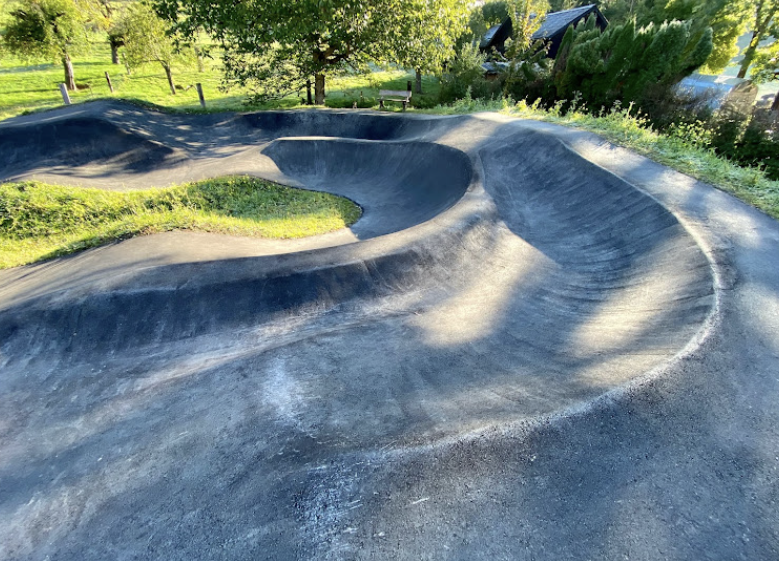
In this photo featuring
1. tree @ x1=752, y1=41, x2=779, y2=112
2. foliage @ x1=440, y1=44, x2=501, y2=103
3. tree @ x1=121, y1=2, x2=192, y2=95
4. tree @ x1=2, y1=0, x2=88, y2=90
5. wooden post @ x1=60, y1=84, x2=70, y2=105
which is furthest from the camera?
tree @ x1=121, y1=2, x2=192, y2=95

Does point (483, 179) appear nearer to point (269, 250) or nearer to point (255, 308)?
point (269, 250)

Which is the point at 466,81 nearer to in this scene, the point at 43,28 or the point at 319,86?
the point at 319,86

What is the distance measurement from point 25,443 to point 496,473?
18.9 ft

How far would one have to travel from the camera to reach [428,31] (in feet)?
66.0

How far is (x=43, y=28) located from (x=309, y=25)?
70.1 ft

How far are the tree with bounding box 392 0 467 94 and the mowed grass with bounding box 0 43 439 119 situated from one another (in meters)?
4.95

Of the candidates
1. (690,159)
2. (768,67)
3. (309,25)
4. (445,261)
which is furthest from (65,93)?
(768,67)

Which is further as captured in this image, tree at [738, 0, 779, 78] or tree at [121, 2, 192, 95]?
tree at [121, 2, 192, 95]

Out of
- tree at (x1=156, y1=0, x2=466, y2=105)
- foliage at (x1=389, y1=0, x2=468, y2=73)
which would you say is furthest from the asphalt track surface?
tree at (x1=156, y1=0, x2=466, y2=105)

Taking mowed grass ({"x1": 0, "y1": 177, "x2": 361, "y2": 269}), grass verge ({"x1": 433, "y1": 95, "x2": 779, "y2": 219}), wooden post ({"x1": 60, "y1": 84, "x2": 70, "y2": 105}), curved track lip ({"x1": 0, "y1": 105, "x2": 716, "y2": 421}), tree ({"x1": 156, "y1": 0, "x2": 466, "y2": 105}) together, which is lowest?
mowed grass ({"x1": 0, "y1": 177, "x2": 361, "y2": 269})

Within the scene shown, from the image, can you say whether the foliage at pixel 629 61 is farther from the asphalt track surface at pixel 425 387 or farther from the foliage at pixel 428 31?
the asphalt track surface at pixel 425 387

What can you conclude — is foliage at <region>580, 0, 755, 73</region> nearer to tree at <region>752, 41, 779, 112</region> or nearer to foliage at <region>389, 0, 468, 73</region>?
tree at <region>752, 41, 779, 112</region>

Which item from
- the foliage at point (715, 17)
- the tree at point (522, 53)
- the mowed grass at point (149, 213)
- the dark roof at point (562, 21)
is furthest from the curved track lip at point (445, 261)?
the dark roof at point (562, 21)

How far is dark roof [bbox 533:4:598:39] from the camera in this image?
3388 centimetres
